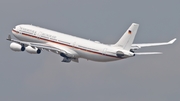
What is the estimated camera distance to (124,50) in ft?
654

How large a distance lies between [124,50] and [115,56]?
7.07 feet

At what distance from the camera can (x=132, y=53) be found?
198m

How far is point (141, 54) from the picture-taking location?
195625 mm

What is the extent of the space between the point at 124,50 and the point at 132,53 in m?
2.29

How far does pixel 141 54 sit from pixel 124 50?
496 cm

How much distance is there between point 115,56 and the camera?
200 metres

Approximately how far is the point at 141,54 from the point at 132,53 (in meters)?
2.70

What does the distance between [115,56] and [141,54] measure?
643 cm
